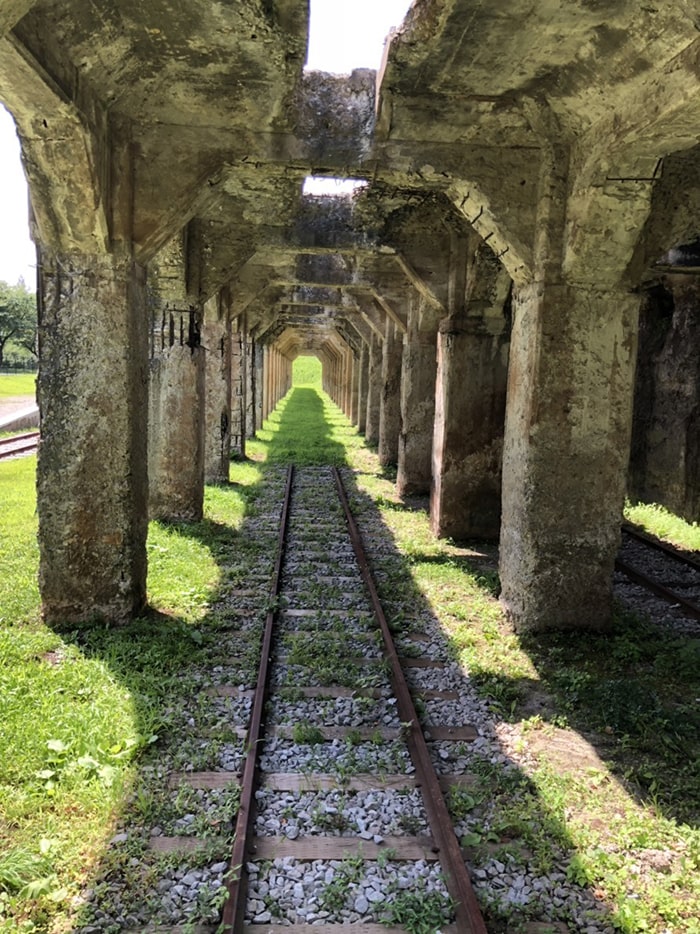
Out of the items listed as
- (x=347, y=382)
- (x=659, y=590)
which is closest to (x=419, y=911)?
(x=659, y=590)

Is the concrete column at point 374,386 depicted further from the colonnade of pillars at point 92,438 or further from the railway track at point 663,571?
the colonnade of pillars at point 92,438

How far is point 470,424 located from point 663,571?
11.0 feet

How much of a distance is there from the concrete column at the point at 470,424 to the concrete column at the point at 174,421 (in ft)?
12.4

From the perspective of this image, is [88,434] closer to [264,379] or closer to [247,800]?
[247,800]

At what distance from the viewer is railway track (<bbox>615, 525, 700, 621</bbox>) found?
776 centimetres

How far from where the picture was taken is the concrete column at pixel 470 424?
10086mm

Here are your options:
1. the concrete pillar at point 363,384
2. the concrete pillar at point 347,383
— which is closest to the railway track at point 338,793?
the concrete pillar at point 363,384

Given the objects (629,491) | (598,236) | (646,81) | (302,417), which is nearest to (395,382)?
(629,491)

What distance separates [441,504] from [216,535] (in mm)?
3426

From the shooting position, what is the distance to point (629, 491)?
1441 cm

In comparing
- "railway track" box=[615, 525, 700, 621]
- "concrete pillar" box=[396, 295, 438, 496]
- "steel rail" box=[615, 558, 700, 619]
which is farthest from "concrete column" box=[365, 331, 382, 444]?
"steel rail" box=[615, 558, 700, 619]

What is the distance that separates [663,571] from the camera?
9078 mm

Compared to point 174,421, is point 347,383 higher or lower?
higher

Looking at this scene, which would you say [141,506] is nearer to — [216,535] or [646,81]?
[216,535]
